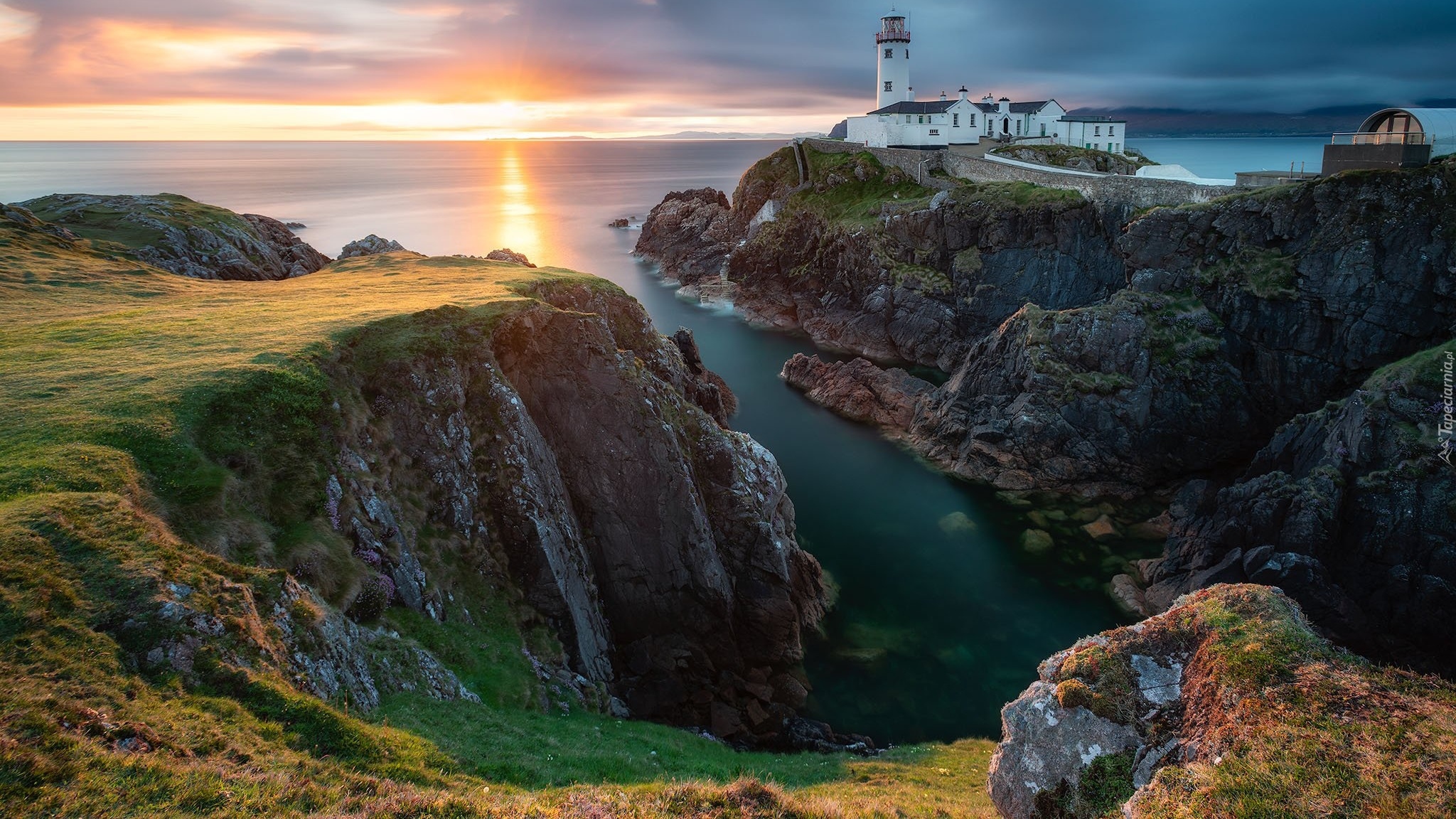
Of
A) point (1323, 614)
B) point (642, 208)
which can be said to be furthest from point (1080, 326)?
point (642, 208)

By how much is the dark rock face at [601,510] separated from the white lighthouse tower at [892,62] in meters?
81.1

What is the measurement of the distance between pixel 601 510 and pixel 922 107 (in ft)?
260

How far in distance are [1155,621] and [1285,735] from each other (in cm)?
415

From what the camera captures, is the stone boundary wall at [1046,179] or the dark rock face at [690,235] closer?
the stone boundary wall at [1046,179]

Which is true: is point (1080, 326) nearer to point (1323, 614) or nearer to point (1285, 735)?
point (1323, 614)

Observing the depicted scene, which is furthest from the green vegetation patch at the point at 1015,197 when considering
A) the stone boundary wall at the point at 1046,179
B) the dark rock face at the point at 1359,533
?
the dark rock face at the point at 1359,533

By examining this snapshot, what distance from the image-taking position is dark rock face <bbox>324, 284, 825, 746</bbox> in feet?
72.7

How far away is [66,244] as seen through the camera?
128 ft

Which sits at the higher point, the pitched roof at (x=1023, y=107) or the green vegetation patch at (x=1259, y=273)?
the pitched roof at (x=1023, y=107)

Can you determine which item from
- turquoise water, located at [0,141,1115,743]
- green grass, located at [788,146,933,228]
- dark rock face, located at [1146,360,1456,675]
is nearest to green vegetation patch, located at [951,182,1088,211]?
green grass, located at [788,146,933,228]

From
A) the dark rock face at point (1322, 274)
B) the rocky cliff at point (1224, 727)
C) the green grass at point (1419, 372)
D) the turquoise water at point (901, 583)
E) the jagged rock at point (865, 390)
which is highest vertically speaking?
the dark rock face at point (1322, 274)

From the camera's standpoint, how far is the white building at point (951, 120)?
288ft

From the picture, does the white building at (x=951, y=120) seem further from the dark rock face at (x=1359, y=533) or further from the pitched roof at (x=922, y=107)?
the dark rock face at (x=1359, y=533)

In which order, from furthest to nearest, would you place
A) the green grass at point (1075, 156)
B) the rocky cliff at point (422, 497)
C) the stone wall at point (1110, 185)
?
the green grass at point (1075, 156) < the stone wall at point (1110, 185) < the rocky cliff at point (422, 497)
